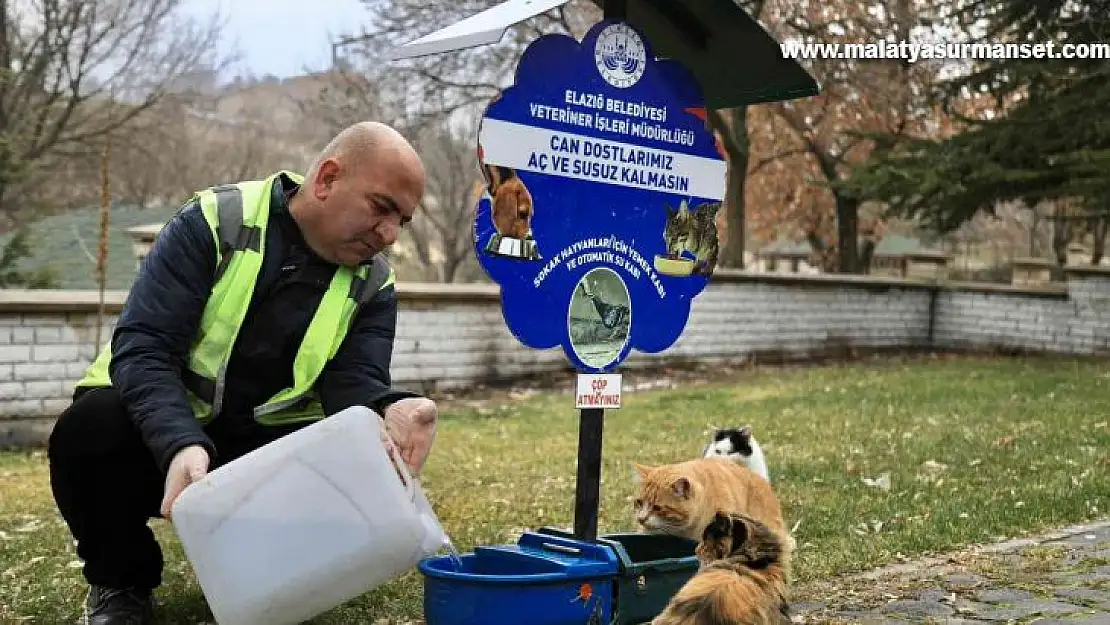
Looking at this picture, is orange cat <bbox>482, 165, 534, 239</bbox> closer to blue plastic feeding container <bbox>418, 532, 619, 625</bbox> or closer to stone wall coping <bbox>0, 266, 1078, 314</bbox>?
blue plastic feeding container <bbox>418, 532, 619, 625</bbox>

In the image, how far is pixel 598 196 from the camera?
3.51 meters

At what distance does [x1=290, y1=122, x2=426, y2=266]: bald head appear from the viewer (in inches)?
117

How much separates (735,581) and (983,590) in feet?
5.39

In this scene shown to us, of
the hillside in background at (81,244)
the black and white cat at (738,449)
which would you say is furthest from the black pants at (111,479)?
the hillside in background at (81,244)

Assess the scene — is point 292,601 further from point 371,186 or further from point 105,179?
point 105,179

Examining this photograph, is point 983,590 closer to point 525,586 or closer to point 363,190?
point 525,586

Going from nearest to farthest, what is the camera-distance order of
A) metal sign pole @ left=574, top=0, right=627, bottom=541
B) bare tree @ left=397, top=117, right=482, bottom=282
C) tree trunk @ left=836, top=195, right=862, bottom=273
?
metal sign pole @ left=574, top=0, right=627, bottom=541 → tree trunk @ left=836, top=195, right=862, bottom=273 → bare tree @ left=397, top=117, right=482, bottom=282

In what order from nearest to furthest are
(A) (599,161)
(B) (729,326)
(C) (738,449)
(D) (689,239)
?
(A) (599,161) → (D) (689,239) → (C) (738,449) → (B) (729,326)

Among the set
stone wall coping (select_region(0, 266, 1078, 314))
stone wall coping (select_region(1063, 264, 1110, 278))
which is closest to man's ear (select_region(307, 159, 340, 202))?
stone wall coping (select_region(0, 266, 1078, 314))

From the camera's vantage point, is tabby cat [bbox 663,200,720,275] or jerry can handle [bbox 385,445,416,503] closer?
jerry can handle [bbox 385,445,416,503]

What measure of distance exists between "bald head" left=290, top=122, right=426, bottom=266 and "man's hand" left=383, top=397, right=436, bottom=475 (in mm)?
494

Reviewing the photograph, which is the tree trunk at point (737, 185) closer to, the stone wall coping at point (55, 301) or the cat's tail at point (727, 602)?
the stone wall coping at point (55, 301)

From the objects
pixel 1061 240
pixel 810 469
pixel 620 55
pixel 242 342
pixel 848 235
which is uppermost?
pixel 1061 240

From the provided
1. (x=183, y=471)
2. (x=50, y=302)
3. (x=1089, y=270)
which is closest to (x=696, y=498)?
(x=183, y=471)
